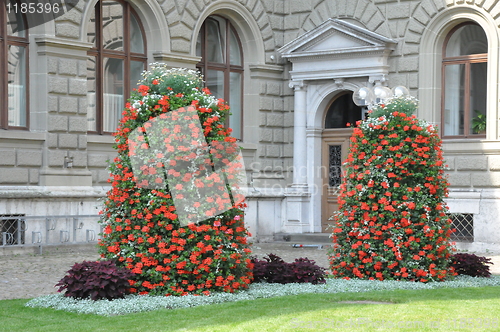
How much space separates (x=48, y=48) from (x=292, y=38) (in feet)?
22.9

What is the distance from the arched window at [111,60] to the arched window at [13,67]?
5.04 ft

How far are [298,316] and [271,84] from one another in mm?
14306

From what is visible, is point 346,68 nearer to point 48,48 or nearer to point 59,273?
point 48,48

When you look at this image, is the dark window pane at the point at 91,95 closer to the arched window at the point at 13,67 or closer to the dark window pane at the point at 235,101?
the arched window at the point at 13,67

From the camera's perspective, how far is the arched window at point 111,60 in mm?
19375

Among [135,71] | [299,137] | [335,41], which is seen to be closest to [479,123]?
[335,41]

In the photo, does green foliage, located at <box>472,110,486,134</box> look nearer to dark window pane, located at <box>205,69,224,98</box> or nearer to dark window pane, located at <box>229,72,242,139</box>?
dark window pane, located at <box>229,72,242,139</box>

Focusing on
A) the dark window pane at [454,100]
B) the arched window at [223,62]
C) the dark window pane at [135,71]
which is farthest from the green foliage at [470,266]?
the arched window at [223,62]

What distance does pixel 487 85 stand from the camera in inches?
779

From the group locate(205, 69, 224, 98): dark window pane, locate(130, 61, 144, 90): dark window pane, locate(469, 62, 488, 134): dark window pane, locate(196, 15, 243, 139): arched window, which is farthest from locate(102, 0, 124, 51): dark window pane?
locate(469, 62, 488, 134): dark window pane

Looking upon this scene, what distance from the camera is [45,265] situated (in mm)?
15633

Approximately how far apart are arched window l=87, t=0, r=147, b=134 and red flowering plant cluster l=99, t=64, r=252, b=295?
339 inches

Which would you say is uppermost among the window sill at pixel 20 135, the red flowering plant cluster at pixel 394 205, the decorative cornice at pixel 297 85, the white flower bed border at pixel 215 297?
Result: the decorative cornice at pixel 297 85

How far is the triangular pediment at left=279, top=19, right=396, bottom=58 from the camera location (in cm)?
2092
